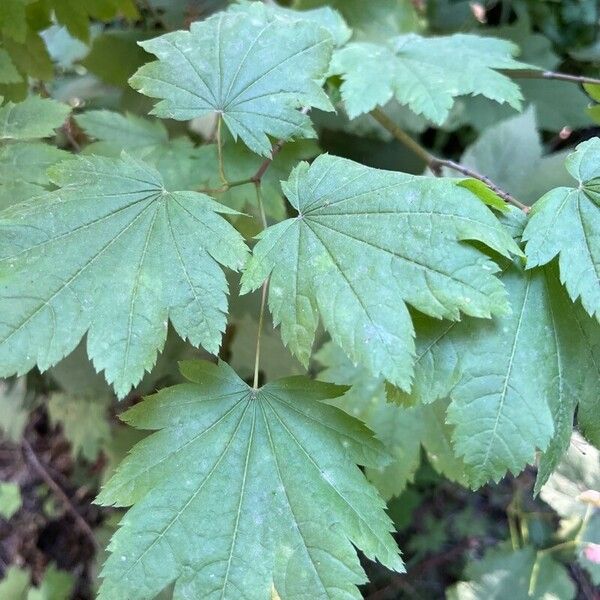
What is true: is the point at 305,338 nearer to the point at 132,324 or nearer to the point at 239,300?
the point at 132,324

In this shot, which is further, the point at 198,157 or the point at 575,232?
the point at 198,157

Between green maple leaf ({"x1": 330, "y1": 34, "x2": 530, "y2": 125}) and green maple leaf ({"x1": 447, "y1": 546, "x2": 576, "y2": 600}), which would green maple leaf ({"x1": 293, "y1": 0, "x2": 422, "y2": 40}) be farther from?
green maple leaf ({"x1": 447, "y1": 546, "x2": 576, "y2": 600})

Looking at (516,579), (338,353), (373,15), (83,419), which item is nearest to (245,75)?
(338,353)

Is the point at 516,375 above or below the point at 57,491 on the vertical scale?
above

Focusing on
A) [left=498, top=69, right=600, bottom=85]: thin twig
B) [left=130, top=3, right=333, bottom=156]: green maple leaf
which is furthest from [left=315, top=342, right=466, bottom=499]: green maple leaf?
[left=498, top=69, right=600, bottom=85]: thin twig

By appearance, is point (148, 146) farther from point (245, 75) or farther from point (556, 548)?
point (556, 548)

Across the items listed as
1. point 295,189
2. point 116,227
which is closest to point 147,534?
point 116,227

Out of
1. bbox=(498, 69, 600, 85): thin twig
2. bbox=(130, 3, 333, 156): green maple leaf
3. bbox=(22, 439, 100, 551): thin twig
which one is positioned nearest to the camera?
bbox=(130, 3, 333, 156): green maple leaf
